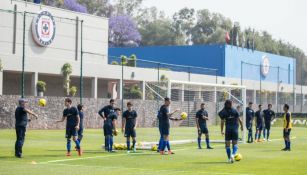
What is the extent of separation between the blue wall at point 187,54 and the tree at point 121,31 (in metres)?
27.6

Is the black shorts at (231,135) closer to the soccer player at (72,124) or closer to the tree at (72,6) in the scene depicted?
the soccer player at (72,124)

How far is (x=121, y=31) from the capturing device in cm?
11712

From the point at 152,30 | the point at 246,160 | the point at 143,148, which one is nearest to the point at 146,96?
the point at 143,148

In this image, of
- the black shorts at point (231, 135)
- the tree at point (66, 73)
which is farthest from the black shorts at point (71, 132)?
the tree at point (66, 73)

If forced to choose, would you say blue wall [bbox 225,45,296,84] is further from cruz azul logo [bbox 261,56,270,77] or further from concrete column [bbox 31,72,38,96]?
concrete column [bbox 31,72,38,96]

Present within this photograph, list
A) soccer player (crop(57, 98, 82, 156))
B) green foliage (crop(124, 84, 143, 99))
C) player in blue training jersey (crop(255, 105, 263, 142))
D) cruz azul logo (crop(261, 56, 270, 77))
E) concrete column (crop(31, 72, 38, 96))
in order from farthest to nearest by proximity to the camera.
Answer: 1. cruz azul logo (crop(261, 56, 270, 77))
2. green foliage (crop(124, 84, 143, 99))
3. concrete column (crop(31, 72, 38, 96))
4. player in blue training jersey (crop(255, 105, 263, 142))
5. soccer player (crop(57, 98, 82, 156))

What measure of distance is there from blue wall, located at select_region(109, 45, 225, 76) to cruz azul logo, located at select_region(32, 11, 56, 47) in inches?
1058

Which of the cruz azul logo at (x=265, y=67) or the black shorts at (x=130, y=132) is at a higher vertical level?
the cruz azul logo at (x=265, y=67)

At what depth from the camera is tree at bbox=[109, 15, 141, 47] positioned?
11700 cm

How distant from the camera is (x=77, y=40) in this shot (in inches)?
2352

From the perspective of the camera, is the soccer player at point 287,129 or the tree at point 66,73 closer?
the soccer player at point 287,129

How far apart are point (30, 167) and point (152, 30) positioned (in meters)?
120

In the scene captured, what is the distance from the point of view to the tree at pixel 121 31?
4606 inches

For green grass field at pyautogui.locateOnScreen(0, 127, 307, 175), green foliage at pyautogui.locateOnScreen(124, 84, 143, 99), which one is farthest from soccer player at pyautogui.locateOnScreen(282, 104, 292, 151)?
green foliage at pyautogui.locateOnScreen(124, 84, 143, 99)
